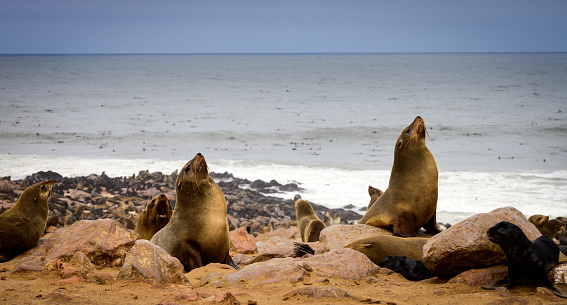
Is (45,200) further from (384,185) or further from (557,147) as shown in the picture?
(557,147)

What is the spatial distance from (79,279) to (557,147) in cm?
2320

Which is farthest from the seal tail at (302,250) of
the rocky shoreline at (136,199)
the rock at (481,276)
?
the rocky shoreline at (136,199)

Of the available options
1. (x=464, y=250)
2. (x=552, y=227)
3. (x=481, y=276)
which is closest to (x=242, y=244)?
(x=464, y=250)

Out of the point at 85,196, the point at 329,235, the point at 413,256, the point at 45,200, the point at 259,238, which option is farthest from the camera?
the point at 85,196

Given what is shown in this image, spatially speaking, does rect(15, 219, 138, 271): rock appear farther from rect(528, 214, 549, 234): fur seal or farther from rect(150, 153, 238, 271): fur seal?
rect(528, 214, 549, 234): fur seal

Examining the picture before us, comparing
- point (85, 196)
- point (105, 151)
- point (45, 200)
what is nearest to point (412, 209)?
point (45, 200)

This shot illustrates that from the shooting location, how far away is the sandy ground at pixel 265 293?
382cm

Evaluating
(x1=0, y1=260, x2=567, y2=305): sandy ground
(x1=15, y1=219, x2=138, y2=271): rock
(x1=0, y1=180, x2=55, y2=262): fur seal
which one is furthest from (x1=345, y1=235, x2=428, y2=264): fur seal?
(x1=0, y1=180, x2=55, y2=262): fur seal

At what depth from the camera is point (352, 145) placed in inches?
978

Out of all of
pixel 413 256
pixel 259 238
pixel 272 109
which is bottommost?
pixel 259 238

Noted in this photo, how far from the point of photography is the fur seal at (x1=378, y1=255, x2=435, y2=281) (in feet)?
16.7

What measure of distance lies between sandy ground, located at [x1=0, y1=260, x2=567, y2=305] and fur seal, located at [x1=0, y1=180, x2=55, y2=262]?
2.02 metres

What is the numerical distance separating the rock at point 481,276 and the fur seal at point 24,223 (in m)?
5.01

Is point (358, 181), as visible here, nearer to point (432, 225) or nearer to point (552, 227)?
point (552, 227)
